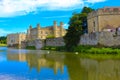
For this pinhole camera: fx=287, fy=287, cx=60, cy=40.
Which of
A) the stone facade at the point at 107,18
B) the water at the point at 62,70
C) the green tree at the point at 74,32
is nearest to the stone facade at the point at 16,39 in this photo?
the green tree at the point at 74,32

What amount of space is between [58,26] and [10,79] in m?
65.1

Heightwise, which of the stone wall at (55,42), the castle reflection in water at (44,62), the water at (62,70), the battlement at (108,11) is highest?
the battlement at (108,11)

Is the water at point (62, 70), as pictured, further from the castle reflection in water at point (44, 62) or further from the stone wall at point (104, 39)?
the stone wall at point (104, 39)

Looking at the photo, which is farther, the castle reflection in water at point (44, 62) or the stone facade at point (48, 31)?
the stone facade at point (48, 31)

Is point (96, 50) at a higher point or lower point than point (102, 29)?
lower

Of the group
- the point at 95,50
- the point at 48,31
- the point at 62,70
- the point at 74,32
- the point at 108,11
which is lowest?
the point at 62,70

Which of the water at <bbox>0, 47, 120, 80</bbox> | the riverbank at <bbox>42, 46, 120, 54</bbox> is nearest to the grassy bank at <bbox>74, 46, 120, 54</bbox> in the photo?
the riverbank at <bbox>42, 46, 120, 54</bbox>

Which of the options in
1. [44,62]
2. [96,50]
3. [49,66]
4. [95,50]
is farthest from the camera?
[95,50]

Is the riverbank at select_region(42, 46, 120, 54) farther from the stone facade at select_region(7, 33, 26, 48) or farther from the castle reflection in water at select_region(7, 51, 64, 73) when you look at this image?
the stone facade at select_region(7, 33, 26, 48)

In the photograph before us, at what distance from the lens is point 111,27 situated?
41.9 metres

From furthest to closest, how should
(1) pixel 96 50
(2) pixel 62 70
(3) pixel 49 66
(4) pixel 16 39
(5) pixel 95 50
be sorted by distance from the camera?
1. (4) pixel 16 39
2. (5) pixel 95 50
3. (1) pixel 96 50
4. (3) pixel 49 66
5. (2) pixel 62 70

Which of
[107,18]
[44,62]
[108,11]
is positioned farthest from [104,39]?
[44,62]

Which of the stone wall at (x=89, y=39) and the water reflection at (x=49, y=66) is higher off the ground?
the stone wall at (x=89, y=39)

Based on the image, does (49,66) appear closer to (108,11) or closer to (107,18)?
(107,18)
